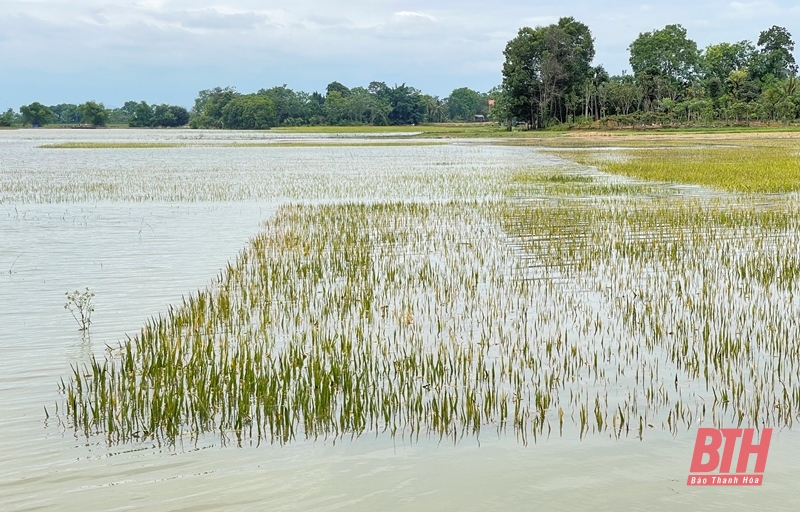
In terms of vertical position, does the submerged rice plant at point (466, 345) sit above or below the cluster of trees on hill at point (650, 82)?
below

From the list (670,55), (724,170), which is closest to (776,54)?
(670,55)

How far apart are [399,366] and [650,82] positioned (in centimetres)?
8756

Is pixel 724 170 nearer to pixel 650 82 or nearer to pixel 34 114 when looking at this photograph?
pixel 650 82

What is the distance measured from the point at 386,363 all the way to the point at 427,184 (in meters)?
17.9

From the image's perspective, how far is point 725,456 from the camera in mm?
4523

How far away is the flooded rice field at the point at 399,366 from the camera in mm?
4359

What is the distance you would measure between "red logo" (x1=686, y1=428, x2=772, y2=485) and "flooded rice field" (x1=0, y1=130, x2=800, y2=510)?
8 cm

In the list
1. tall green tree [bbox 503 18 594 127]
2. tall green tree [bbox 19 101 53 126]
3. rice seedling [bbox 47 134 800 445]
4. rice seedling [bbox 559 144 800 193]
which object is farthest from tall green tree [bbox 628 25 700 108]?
tall green tree [bbox 19 101 53 126]

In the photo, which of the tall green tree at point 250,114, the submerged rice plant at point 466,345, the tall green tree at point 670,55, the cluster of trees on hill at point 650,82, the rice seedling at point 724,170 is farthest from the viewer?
the tall green tree at point 250,114

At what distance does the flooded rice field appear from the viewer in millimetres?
4359

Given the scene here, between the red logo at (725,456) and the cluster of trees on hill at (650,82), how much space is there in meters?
77.1

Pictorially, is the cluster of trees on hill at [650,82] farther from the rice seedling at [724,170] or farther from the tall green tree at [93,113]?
the tall green tree at [93,113]

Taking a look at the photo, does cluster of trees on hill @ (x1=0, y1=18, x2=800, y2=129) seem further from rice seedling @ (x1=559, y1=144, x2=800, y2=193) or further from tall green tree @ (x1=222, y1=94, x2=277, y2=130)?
tall green tree @ (x1=222, y1=94, x2=277, y2=130)

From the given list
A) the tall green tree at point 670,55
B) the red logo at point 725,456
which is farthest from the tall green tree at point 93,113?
the red logo at point 725,456
